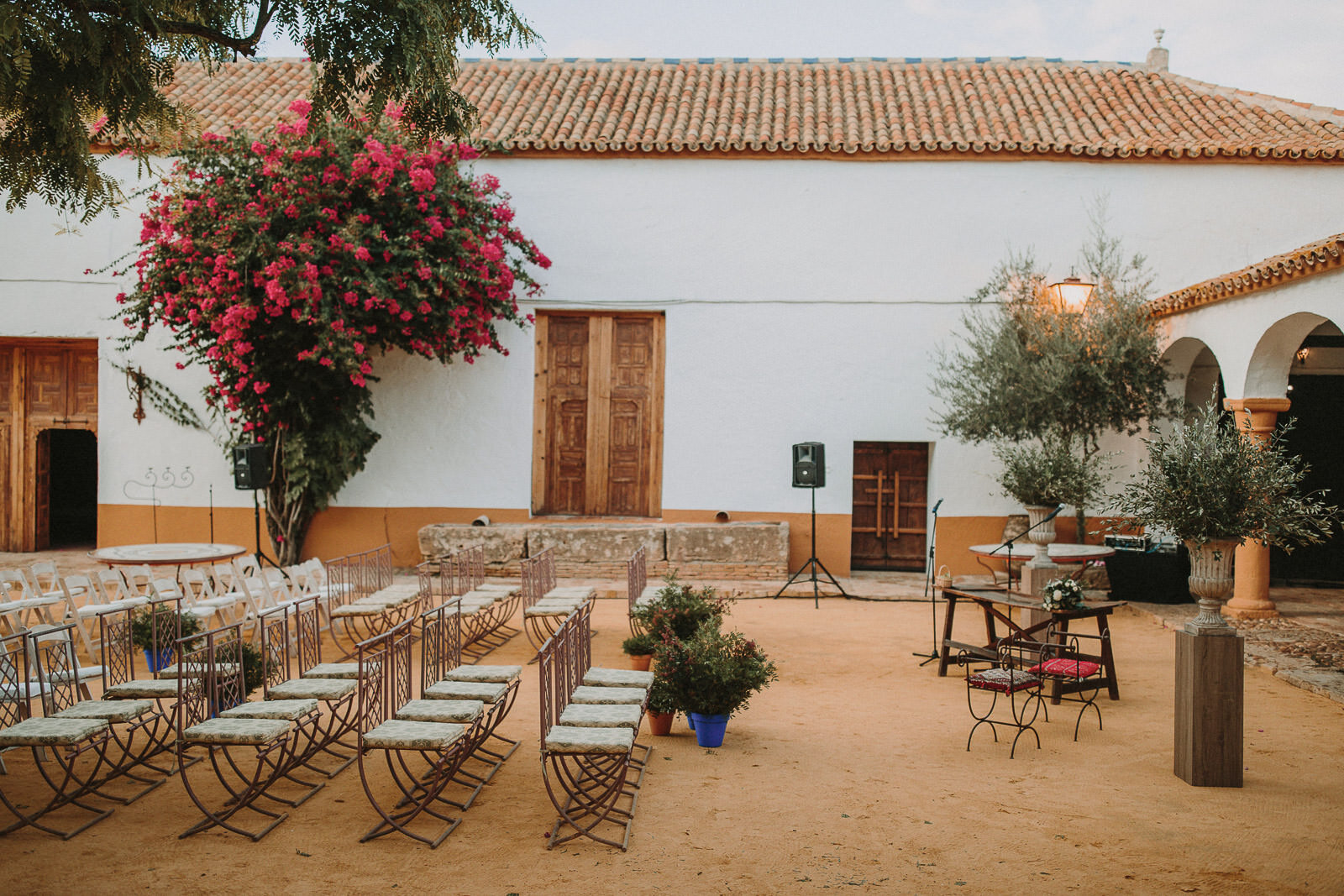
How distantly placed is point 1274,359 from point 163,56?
31.6ft

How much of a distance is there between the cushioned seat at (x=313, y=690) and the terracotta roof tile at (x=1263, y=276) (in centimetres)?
809

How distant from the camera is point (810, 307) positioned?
43.0 ft

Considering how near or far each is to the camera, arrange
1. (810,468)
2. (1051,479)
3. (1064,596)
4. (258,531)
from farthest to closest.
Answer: (810,468), (258,531), (1051,479), (1064,596)

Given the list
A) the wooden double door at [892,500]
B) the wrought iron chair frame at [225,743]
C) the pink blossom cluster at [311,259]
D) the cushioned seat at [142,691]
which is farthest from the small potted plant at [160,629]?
the wooden double door at [892,500]

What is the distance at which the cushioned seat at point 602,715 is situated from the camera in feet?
15.5

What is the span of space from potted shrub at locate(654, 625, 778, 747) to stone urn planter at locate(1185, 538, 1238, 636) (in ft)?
8.01

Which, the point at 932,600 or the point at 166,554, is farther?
the point at 932,600

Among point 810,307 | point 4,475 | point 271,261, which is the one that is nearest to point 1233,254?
point 810,307

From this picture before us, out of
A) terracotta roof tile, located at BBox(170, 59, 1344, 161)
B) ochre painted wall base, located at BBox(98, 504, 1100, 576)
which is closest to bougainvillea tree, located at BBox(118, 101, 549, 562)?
ochre painted wall base, located at BBox(98, 504, 1100, 576)

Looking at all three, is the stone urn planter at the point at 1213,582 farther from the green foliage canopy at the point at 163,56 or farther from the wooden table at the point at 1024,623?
the green foliage canopy at the point at 163,56

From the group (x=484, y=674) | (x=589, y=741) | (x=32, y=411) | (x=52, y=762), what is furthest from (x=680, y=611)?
(x=32, y=411)

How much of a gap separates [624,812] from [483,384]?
9.22m

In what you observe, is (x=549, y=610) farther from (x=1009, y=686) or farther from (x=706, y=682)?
(x=1009, y=686)

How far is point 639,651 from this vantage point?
24.8 feet
